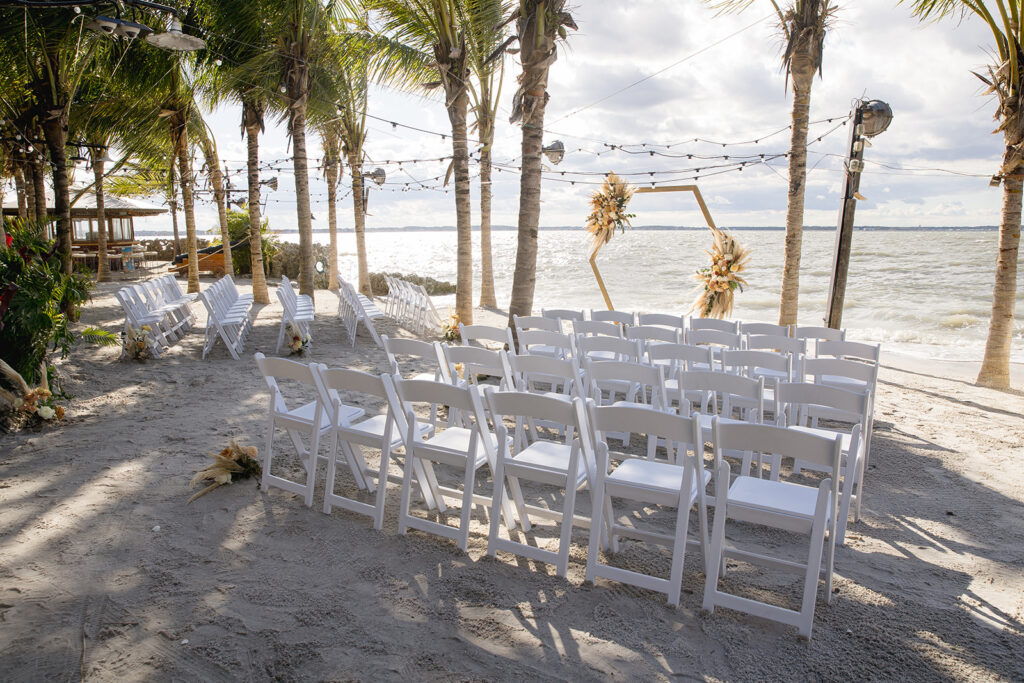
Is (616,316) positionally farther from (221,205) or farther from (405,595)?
(221,205)

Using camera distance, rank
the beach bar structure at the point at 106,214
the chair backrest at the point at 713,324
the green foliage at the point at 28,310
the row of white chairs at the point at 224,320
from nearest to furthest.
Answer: the green foliage at the point at 28,310 → the chair backrest at the point at 713,324 → the row of white chairs at the point at 224,320 → the beach bar structure at the point at 106,214

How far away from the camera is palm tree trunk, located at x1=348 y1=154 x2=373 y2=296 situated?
16.3 m

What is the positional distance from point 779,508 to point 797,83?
24.7 ft

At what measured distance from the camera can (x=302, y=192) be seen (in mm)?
12008

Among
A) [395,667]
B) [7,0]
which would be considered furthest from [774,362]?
[7,0]

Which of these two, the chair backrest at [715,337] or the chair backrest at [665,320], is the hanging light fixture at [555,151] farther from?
the chair backrest at [715,337]

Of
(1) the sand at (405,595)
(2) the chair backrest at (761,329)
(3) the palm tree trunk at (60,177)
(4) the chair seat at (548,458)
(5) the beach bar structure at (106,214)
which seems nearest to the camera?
(1) the sand at (405,595)

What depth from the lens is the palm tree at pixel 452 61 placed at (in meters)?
9.16

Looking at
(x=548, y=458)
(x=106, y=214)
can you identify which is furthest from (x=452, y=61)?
(x=106, y=214)

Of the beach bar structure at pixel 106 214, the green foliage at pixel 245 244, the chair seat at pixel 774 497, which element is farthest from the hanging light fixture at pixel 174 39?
the beach bar structure at pixel 106 214

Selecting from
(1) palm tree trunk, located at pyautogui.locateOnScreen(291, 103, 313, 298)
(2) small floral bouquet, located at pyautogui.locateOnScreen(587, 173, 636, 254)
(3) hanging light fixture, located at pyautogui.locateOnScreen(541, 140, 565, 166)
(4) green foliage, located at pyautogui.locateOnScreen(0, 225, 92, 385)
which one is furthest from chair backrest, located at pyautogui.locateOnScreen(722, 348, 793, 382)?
(1) palm tree trunk, located at pyautogui.locateOnScreen(291, 103, 313, 298)

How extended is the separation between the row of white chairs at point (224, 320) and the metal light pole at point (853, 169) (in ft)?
26.2

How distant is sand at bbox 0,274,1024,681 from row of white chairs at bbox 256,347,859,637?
129 millimetres

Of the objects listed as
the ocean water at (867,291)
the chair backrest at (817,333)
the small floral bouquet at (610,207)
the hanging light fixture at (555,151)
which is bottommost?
the ocean water at (867,291)
